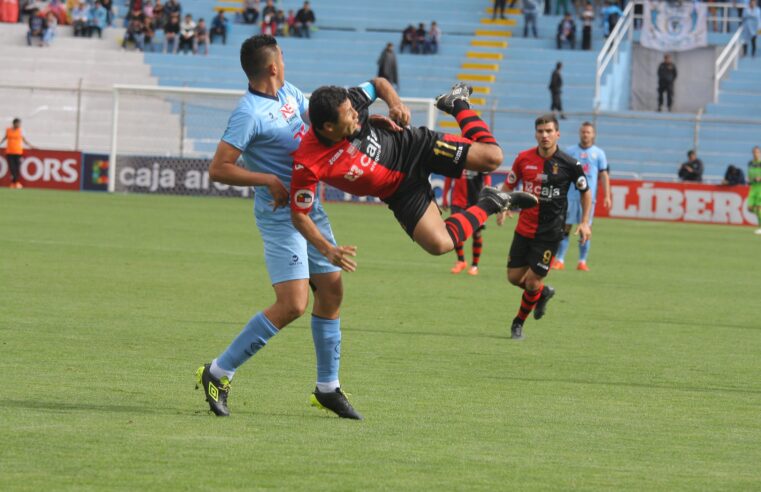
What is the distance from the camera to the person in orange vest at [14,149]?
3562 centimetres

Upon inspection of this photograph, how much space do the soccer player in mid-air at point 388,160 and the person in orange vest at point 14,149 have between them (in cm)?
2912

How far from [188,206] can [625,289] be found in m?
16.9

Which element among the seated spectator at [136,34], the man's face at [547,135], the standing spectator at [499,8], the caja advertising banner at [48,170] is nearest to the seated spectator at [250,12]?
the seated spectator at [136,34]

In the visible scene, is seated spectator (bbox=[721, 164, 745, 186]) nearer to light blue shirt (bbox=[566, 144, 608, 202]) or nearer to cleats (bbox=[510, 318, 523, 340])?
light blue shirt (bbox=[566, 144, 608, 202])

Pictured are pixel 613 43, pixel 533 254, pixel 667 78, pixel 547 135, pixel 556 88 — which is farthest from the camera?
pixel 613 43

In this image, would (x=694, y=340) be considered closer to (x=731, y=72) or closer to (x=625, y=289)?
(x=625, y=289)

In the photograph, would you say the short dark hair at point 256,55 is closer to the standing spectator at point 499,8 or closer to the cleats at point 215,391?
the cleats at point 215,391

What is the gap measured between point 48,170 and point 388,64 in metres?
11.2

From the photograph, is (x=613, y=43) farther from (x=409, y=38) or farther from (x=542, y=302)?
(x=542, y=302)

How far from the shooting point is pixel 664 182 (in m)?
35.9

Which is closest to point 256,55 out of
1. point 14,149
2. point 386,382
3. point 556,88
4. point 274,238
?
point 274,238

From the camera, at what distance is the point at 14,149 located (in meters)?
Answer: 36.0

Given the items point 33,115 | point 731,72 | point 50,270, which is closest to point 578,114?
point 731,72

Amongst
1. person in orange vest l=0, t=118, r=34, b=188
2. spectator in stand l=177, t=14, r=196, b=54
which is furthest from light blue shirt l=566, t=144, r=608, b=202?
spectator in stand l=177, t=14, r=196, b=54
